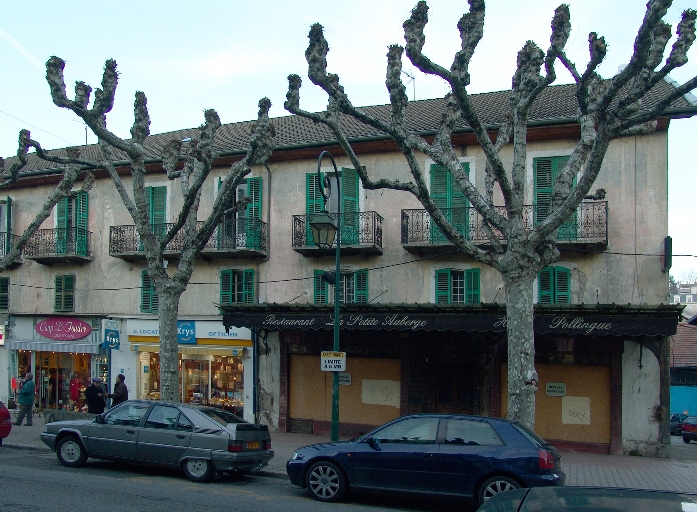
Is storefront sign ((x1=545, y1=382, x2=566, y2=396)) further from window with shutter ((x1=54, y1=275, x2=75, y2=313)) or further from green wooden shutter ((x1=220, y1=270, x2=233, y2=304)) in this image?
window with shutter ((x1=54, y1=275, x2=75, y2=313))

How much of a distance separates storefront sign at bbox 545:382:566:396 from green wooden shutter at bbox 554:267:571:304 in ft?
7.03

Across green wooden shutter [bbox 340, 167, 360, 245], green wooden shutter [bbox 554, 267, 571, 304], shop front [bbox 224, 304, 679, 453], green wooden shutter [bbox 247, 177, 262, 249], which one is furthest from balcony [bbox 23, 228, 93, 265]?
green wooden shutter [bbox 554, 267, 571, 304]

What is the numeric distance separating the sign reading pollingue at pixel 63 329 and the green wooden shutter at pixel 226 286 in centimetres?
511

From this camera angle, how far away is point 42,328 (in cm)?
2389

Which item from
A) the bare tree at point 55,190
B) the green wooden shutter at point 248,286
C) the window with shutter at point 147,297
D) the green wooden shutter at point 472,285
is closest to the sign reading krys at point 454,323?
the green wooden shutter at point 248,286

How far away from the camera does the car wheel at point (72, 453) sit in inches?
501

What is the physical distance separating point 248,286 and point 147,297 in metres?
3.80

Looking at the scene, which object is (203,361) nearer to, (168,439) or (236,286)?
(236,286)

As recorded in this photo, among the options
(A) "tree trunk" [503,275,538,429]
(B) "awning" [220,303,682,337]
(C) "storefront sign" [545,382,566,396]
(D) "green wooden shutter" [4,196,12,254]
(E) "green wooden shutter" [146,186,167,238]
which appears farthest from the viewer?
(D) "green wooden shutter" [4,196,12,254]

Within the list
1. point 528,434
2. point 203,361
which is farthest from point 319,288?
point 528,434

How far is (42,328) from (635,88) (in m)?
20.6

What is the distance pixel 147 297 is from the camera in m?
22.6

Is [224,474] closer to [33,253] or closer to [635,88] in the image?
[635,88]

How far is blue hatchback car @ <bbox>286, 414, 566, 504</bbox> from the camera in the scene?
9.59 m
